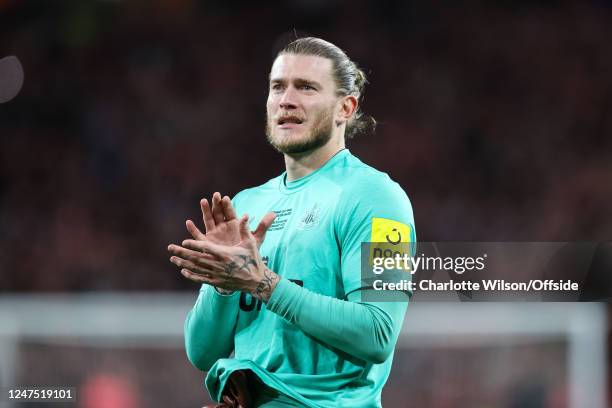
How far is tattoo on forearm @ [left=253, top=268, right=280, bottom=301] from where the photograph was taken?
8.07 feet

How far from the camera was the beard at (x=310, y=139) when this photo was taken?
292 centimetres

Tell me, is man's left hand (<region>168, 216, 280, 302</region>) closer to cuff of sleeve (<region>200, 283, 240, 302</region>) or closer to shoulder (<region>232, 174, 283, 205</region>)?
cuff of sleeve (<region>200, 283, 240, 302</region>)

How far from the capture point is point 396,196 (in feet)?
8.92

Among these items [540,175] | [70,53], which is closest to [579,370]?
[540,175]

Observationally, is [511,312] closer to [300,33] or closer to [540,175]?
[540,175]

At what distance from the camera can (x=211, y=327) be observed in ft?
9.30

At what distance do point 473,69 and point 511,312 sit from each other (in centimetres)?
428

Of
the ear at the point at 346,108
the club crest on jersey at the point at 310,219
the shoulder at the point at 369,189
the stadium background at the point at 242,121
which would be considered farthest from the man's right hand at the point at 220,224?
the stadium background at the point at 242,121

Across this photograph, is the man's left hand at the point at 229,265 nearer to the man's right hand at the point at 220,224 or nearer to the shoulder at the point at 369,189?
the man's right hand at the point at 220,224

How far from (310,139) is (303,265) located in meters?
0.47
